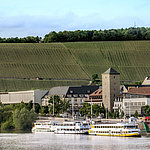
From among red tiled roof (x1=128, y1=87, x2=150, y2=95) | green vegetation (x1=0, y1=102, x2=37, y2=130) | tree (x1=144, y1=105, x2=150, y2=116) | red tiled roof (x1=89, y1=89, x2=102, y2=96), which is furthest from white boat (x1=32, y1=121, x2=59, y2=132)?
red tiled roof (x1=89, y1=89, x2=102, y2=96)

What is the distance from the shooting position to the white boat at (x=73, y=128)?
142 meters

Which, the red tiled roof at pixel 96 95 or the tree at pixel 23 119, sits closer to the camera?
the tree at pixel 23 119

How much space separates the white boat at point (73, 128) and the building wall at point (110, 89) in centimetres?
3708

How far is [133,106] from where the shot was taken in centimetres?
17475

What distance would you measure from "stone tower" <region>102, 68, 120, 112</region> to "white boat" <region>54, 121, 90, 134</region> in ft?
120

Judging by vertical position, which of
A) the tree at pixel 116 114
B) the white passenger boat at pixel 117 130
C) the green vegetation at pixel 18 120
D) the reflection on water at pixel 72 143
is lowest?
the reflection on water at pixel 72 143

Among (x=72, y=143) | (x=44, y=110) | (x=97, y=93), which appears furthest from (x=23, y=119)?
(x=72, y=143)

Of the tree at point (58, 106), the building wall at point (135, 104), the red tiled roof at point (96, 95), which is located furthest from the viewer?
the red tiled roof at point (96, 95)

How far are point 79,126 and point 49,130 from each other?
11019 mm

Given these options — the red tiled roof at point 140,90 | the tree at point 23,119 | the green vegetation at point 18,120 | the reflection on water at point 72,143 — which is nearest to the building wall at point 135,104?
the red tiled roof at point 140,90

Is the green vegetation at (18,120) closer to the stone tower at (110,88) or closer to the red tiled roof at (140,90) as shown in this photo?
the stone tower at (110,88)

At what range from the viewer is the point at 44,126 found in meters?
154

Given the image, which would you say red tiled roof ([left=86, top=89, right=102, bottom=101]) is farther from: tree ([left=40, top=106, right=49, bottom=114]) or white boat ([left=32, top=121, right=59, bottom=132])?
white boat ([left=32, top=121, right=59, bottom=132])

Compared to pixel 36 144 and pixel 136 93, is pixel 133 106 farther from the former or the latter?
pixel 36 144
